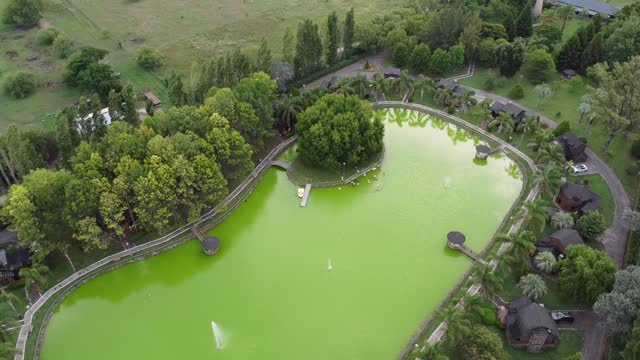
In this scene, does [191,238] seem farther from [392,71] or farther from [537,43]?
[537,43]

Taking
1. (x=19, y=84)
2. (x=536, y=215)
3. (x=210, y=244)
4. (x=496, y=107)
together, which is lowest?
(x=210, y=244)

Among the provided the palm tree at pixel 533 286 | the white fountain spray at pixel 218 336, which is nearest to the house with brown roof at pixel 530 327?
the palm tree at pixel 533 286

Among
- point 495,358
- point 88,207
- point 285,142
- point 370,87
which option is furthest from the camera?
point 370,87

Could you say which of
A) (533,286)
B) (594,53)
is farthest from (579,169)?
(594,53)

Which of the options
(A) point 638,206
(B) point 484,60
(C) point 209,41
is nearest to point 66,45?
(C) point 209,41

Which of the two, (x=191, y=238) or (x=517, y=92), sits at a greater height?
(x=517, y=92)

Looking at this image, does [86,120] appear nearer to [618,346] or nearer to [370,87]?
[370,87]
